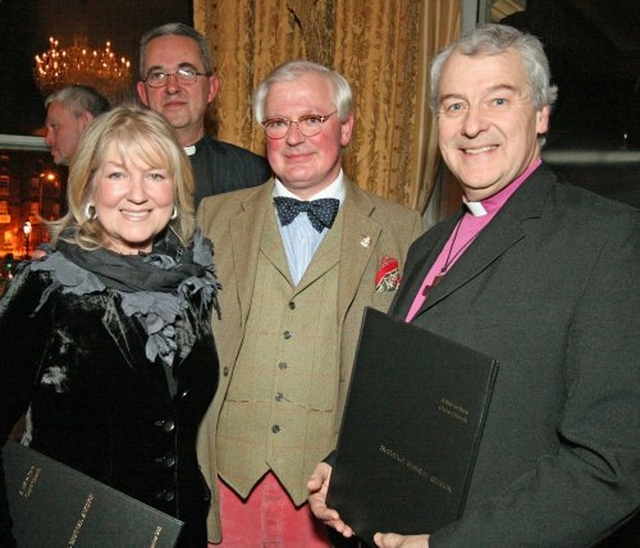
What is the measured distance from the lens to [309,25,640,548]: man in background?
126cm

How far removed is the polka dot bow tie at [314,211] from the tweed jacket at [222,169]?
3.01 feet

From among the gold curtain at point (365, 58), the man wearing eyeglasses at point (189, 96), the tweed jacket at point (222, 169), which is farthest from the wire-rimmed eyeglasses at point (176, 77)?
the gold curtain at point (365, 58)

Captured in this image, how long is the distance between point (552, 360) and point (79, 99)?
3334mm

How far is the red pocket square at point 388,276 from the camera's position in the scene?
7.51 ft

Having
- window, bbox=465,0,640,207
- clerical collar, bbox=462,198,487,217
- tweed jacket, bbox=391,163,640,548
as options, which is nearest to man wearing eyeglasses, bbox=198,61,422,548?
clerical collar, bbox=462,198,487,217

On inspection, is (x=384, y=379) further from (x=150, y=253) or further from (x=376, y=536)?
(x=150, y=253)

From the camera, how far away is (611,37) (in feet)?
12.0

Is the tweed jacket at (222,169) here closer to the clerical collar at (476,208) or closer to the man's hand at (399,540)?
the clerical collar at (476,208)

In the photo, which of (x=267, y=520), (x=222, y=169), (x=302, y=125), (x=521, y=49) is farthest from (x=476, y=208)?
(x=222, y=169)

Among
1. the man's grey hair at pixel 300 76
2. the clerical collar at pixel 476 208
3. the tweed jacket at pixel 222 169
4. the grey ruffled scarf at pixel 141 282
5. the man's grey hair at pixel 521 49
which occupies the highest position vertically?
the man's grey hair at pixel 521 49

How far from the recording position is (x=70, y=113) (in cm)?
394

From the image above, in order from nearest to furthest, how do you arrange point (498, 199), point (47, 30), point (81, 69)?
point (498, 199) → point (81, 69) → point (47, 30)

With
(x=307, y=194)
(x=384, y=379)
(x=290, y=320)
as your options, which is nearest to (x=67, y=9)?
(x=307, y=194)

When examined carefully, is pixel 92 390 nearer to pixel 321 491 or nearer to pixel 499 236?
pixel 321 491
